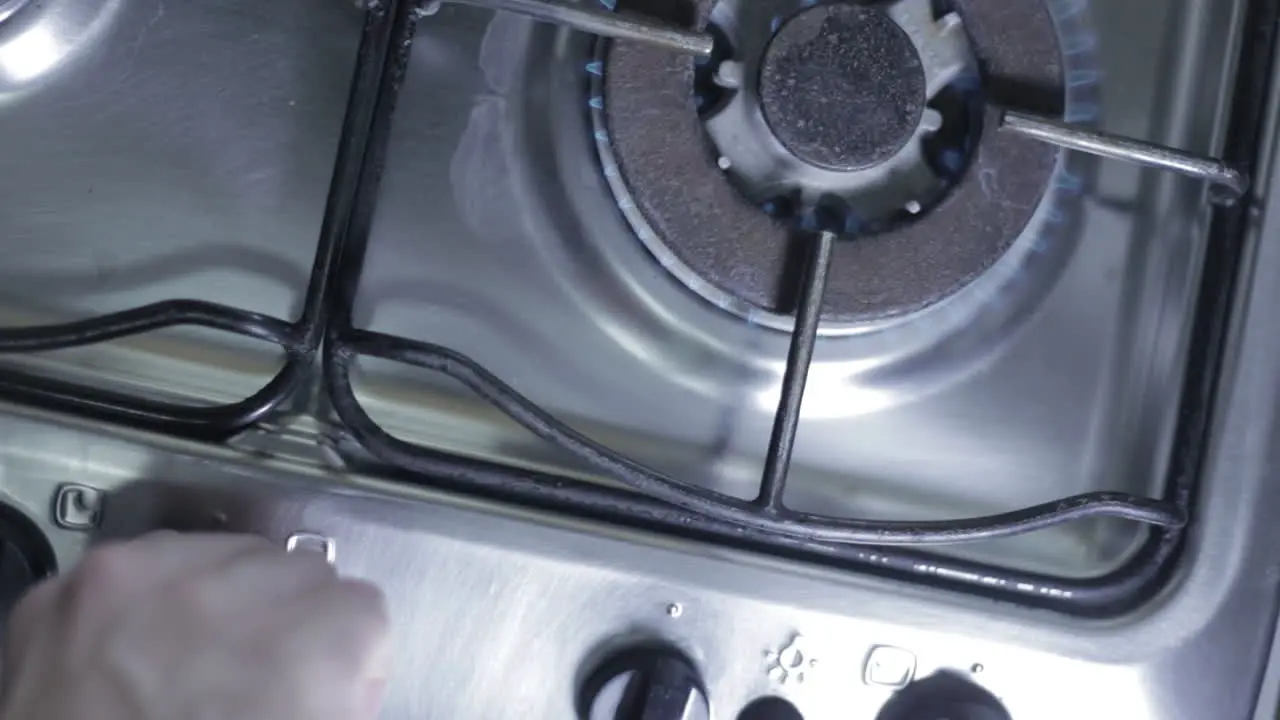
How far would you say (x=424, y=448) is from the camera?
1.67 ft

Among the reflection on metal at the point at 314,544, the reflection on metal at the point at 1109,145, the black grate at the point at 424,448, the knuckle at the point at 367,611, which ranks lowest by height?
the knuckle at the point at 367,611

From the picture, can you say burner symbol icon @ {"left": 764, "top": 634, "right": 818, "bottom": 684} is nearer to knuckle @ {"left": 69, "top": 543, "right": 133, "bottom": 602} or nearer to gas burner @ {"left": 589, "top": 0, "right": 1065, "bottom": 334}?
gas burner @ {"left": 589, "top": 0, "right": 1065, "bottom": 334}

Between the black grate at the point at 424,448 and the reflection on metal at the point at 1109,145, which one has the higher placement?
the reflection on metal at the point at 1109,145

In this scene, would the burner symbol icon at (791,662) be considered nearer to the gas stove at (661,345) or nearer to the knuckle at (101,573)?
the gas stove at (661,345)

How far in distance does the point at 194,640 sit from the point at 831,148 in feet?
1.15

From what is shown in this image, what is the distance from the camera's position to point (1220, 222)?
0.60 metres

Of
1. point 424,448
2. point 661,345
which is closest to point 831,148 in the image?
point 661,345

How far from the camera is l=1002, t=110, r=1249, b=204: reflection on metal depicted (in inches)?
21.2

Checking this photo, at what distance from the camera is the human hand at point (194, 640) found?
428mm

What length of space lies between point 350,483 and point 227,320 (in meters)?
0.09

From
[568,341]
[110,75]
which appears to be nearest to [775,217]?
[568,341]

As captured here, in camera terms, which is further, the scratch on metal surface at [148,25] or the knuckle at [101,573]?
the scratch on metal surface at [148,25]

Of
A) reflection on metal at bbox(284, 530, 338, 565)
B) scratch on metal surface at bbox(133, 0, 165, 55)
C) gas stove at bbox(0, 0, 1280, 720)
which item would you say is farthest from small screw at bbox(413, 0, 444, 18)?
reflection on metal at bbox(284, 530, 338, 565)

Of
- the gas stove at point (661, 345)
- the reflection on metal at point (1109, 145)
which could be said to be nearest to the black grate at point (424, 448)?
the gas stove at point (661, 345)
